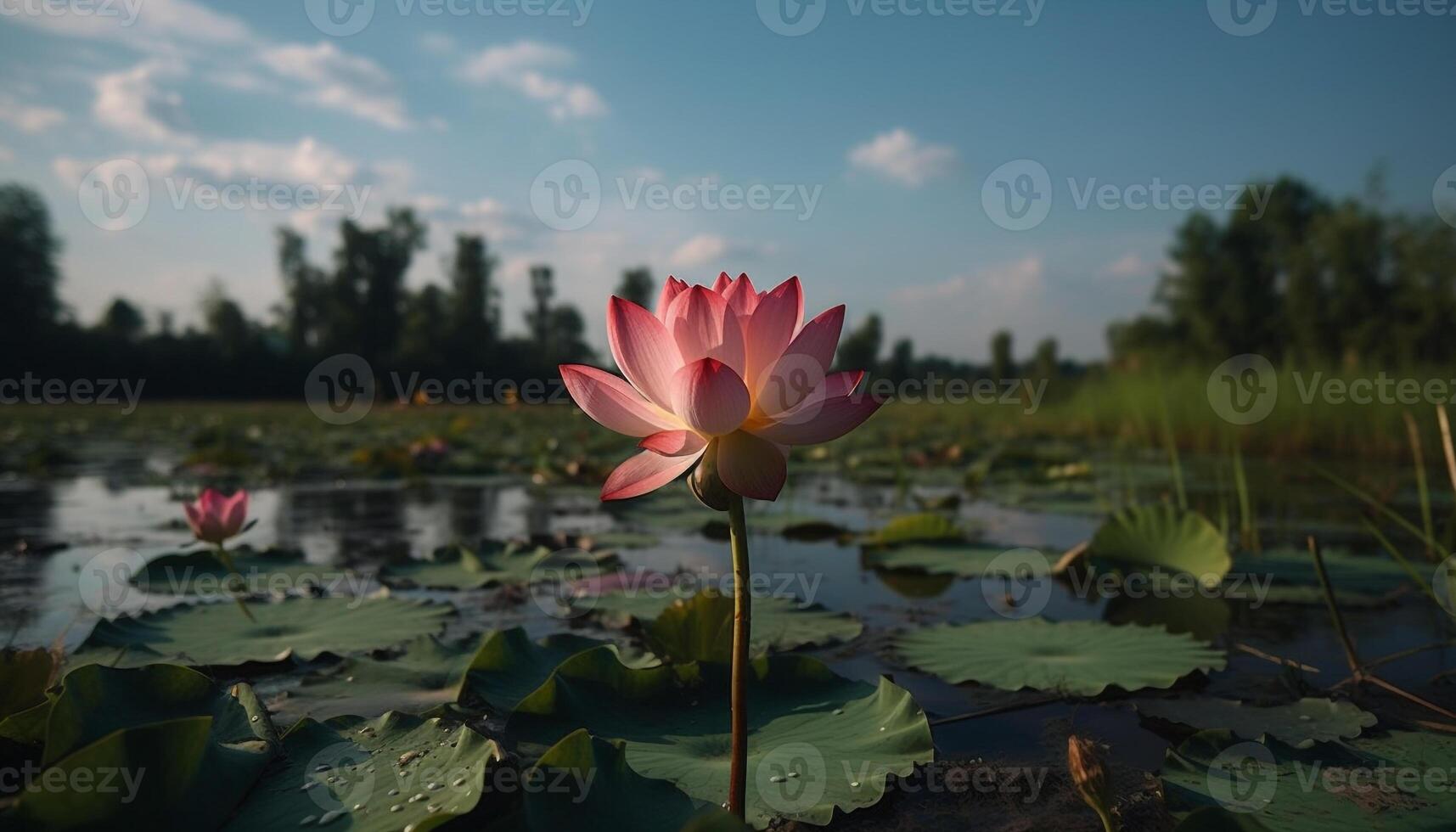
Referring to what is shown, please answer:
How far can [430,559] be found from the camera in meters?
2.29

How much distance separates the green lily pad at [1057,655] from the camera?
1332 millimetres

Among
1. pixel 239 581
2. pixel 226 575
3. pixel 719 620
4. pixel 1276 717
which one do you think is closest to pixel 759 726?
pixel 719 620

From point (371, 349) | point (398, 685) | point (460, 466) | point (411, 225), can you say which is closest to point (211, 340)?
point (371, 349)

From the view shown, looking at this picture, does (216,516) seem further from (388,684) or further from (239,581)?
(388,684)

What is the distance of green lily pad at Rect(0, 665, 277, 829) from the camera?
61 centimetres

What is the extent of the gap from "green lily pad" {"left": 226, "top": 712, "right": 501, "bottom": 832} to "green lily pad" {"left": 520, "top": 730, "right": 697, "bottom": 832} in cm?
6

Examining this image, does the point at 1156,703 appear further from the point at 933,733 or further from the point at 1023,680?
the point at 933,733

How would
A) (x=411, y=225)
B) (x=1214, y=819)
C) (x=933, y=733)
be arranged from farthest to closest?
(x=411, y=225), (x=933, y=733), (x=1214, y=819)

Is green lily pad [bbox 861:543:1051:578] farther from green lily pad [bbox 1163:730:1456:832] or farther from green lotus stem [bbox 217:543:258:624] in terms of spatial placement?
green lotus stem [bbox 217:543:258:624]

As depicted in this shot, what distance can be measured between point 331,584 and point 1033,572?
2107 mm

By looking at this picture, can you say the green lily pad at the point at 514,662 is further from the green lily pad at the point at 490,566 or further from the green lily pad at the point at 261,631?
the green lily pad at the point at 490,566

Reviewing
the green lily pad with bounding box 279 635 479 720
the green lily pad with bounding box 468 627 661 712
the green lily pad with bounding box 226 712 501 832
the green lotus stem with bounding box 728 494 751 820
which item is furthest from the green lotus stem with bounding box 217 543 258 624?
the green lotus stem with bounding box 728 494 751 820

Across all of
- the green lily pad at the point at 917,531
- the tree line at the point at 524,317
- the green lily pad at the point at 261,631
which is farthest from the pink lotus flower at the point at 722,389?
the tree line at the point at 524,317

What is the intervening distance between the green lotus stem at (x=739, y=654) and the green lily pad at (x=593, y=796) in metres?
0.08
